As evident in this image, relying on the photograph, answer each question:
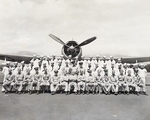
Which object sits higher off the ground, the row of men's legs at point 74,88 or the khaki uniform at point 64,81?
the khaki uniform at point 64,81

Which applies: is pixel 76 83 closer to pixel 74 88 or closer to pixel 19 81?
pixel 74 88

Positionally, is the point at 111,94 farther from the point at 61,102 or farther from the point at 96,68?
the point at 61,102

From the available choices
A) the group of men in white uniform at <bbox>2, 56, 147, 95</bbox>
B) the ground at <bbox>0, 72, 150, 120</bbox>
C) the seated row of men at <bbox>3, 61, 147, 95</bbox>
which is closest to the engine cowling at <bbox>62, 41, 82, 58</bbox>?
the group of men in white uniform at <bbox>2, 56, 147, 95</bbox>

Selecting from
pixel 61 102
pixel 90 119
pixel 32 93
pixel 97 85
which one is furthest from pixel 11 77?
pixel 90 119

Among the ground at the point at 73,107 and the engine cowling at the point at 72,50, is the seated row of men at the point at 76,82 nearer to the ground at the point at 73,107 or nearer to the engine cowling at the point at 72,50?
the ground at the point at 73,107

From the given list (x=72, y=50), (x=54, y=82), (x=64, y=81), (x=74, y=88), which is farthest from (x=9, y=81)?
(x=72, y=50)

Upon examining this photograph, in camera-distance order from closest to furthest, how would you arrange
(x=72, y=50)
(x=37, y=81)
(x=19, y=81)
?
(x=37, y=81) → (x=19, y=81) → (x=72, y=50)

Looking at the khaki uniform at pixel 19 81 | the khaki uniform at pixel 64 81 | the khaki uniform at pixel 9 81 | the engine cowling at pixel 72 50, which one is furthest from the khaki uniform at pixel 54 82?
the engine cowling at pixel 72 50

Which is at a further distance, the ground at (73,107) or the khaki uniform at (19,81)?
the khaki uniform at (19,81)
